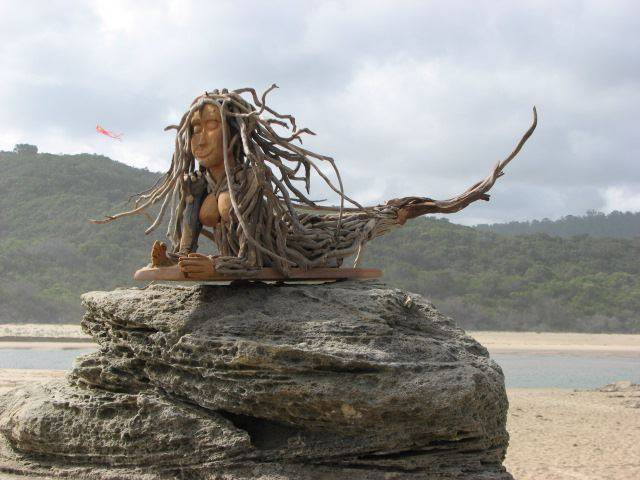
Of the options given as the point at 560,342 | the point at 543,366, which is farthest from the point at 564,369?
the point at 560,342

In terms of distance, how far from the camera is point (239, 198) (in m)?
4.50

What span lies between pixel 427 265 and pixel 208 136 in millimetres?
33741

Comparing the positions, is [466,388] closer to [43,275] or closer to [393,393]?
[393,393]

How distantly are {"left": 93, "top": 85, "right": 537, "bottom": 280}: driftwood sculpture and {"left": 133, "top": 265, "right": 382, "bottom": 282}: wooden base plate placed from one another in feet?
0.04

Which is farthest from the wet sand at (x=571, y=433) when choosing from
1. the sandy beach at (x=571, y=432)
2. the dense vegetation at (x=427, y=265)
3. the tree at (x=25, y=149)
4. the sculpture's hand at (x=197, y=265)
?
the tree at (x=25, y=149)

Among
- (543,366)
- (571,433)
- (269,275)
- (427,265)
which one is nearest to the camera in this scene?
(269,275)

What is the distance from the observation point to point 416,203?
217 inches

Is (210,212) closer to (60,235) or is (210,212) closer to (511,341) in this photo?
(511,341)

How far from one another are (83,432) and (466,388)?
2.14m

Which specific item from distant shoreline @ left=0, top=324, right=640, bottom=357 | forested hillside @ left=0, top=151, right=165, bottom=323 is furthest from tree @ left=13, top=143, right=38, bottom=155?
distant shoreline @ left=0, top=324, right=640, bottom=357

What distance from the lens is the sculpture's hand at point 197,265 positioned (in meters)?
4.20

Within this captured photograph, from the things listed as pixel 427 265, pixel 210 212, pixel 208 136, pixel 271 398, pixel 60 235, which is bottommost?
pixel 271 398

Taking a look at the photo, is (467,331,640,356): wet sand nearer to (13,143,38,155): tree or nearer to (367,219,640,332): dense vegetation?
(367,219,640,332): dense vegetation

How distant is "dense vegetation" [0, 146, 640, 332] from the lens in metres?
33.9
